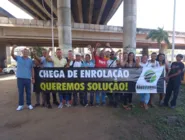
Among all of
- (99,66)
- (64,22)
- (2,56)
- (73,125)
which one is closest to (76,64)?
(99,66)

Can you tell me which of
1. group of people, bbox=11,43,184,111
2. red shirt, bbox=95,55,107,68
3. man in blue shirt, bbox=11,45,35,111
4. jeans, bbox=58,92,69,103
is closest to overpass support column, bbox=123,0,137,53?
group of people, bbox=11,43,184,111

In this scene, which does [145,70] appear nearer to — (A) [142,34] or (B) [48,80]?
(B) [48,80]

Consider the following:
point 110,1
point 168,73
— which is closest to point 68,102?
point 168,73

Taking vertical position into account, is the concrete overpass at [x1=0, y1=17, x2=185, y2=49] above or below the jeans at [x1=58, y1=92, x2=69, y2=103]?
above

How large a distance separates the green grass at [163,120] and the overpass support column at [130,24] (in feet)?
32.7

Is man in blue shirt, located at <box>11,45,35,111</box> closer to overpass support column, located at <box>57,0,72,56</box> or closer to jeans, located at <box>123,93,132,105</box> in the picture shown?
jeans, located at <box>123,93,132,105</box>

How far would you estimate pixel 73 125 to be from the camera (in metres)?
4.09

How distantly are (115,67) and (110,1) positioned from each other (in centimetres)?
2381

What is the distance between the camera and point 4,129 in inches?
153

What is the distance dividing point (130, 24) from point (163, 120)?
11679 millimetres

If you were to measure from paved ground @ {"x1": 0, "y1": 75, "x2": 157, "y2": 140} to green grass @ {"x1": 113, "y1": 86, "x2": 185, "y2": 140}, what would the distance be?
14 centimetres

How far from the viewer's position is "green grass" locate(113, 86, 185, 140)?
389 cm

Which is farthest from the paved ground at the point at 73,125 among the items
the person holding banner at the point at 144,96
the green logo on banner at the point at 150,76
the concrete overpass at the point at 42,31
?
the concrete overpass at the point at 42,31

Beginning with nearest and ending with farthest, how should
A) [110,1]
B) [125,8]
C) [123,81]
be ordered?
[123,81] → [125,8] → [110,1]
